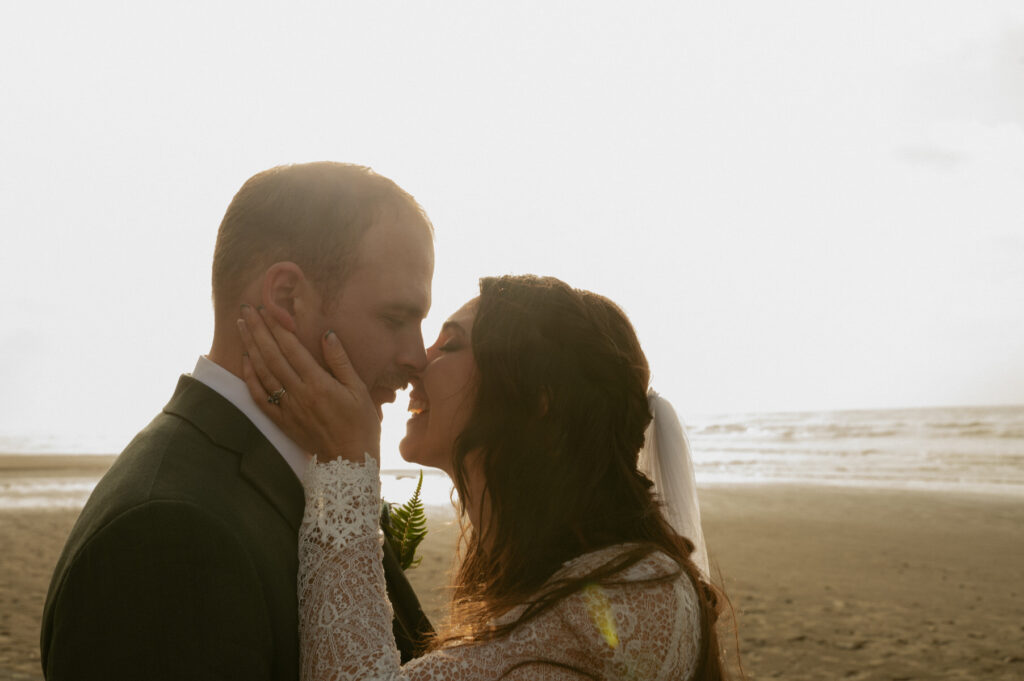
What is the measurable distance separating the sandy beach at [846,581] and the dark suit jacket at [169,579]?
2.02m

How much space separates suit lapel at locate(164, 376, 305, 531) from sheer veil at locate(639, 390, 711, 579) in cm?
184

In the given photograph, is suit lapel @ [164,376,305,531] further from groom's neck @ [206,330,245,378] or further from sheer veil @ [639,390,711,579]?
sheer veil @ [639,390,711,579]

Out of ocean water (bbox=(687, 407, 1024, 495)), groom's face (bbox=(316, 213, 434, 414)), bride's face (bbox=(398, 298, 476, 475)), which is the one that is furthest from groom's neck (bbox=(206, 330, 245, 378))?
ocean water (bbox=(687, 407, 1024, 495))

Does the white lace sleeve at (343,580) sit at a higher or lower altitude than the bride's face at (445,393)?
lower

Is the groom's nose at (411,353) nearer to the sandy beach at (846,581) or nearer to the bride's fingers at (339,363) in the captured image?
the bride's fingers at (339,363)

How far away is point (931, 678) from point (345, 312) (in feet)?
28.3

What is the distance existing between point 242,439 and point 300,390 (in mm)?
251

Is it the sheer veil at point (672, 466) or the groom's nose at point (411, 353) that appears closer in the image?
the groom's nose at point (411, 353)

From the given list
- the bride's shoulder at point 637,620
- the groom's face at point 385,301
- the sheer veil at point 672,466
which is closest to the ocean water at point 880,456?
the sheer veil at point 672,466

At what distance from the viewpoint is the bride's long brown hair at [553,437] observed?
3.50m

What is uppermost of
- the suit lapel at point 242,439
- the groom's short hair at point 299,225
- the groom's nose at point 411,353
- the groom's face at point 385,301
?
the groom's short hair at point 299,225

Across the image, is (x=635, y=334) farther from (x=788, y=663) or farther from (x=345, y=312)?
(x=788, y=663)

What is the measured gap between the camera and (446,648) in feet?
10.2

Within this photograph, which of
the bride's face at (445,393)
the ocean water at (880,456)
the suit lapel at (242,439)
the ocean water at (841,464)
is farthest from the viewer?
the ocean water at (880,456)
